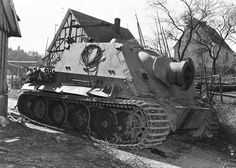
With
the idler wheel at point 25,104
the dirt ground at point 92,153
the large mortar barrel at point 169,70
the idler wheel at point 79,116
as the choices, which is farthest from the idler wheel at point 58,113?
the large mortar barrel at point 169,70

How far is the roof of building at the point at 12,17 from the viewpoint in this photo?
10.7 meters

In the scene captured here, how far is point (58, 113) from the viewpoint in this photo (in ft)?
37.0

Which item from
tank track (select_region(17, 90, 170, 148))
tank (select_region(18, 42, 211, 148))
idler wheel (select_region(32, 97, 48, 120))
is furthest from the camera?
idler wheel (select_region(32, 97, 48, 120))

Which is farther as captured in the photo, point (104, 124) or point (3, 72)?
point (3, 72)

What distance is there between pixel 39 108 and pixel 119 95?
4059 mm

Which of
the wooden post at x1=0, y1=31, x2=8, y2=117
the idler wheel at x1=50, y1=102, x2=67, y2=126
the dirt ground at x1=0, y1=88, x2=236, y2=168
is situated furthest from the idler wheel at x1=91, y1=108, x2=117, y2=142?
the wooden post at x1=0, y1=31, x2=8, y2=117

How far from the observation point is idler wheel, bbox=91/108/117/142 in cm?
944

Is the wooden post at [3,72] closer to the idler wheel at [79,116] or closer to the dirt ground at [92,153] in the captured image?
the dirt ground at [92,153]

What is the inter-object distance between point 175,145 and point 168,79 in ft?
7.42

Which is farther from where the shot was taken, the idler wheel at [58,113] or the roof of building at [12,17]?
the idler wheel at [58,113]

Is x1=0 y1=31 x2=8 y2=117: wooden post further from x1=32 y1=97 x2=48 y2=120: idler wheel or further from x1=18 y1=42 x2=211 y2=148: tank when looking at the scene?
x1=32 y1=97 x2=48 y2=120: idler wheel

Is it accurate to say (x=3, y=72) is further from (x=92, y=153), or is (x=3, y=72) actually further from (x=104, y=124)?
(x=92, y=153)

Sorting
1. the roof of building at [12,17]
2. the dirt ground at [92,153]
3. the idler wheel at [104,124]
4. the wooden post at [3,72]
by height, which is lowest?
the dirt ground at [92,153]

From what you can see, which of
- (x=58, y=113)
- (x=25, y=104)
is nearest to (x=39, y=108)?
(x=25, y=104)
